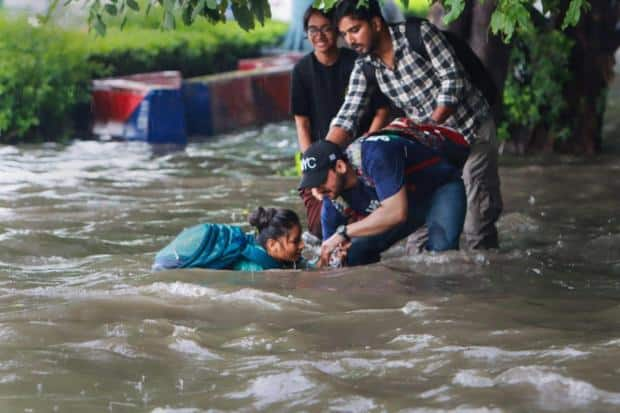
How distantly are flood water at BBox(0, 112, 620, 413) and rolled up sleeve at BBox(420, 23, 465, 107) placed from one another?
2.98 ft

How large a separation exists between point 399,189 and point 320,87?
1.69 m

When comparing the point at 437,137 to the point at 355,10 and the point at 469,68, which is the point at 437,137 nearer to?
the point at 469,68

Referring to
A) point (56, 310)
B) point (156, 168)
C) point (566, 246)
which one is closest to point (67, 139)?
point (156, 168)

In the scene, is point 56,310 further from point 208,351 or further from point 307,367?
point 307,367

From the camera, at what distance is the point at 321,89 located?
8164mm

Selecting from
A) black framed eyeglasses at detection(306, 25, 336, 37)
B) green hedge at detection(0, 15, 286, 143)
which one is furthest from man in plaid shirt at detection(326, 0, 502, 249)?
green hedge at detection(0, 15, 286, 143)

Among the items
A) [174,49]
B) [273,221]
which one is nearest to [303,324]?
[273,221]

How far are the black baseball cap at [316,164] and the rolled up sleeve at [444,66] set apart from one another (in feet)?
3.39

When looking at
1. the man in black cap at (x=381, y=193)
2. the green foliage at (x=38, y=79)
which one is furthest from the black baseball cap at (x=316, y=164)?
the green foliage at (x=38, y=79)

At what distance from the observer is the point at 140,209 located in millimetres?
10641

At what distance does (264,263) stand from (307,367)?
185 centimetres

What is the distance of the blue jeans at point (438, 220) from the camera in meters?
7.09

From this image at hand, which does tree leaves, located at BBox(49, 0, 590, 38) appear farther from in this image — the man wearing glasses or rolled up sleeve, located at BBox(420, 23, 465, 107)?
the man wearing glasses

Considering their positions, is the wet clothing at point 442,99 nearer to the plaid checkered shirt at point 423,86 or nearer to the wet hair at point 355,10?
the plaid checkered shirt at point 423,86
